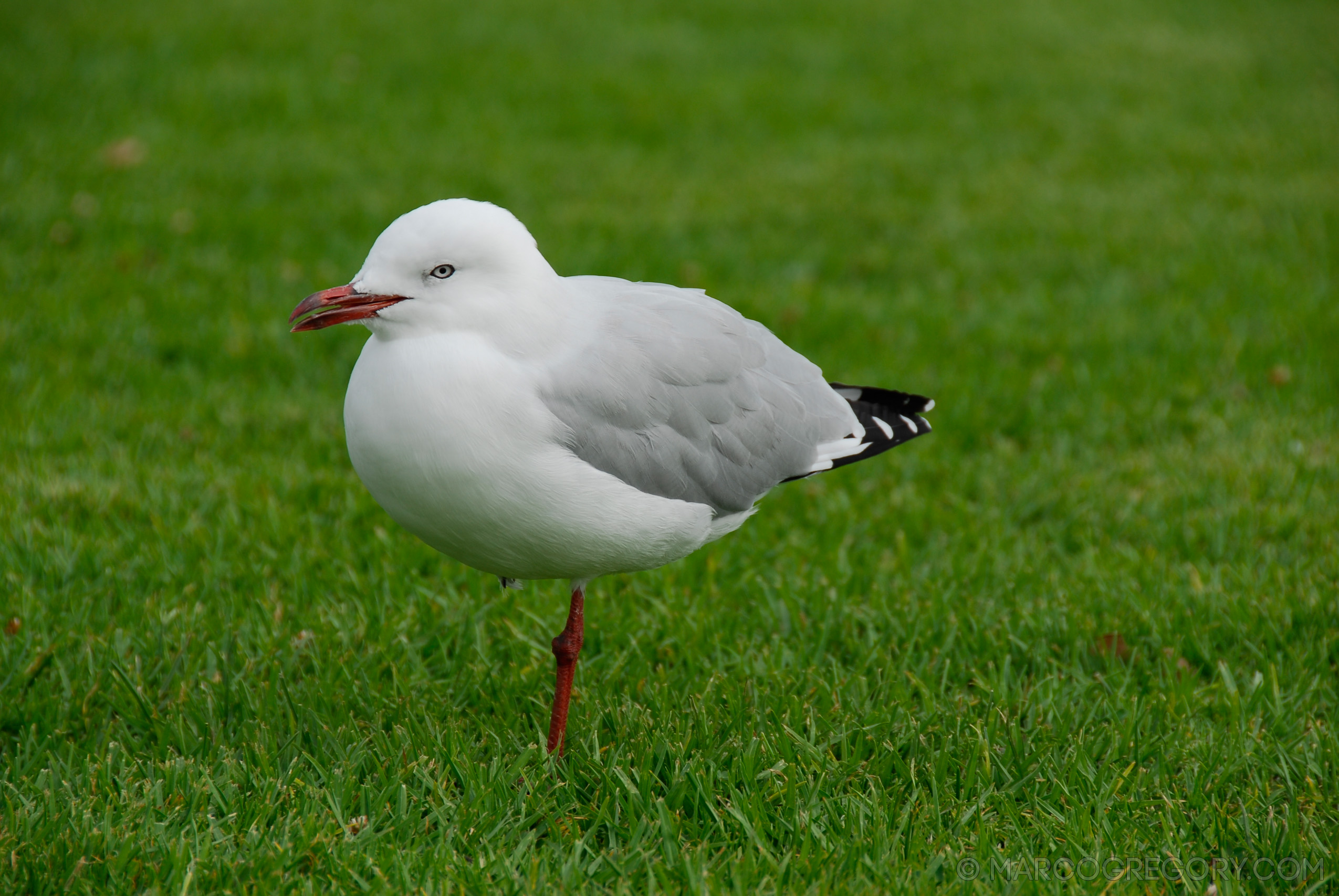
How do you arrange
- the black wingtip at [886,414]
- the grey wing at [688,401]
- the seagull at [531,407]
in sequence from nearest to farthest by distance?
the seagull at [531,407] < the grey wing at [688,401] < the black wingtip at [886,414]

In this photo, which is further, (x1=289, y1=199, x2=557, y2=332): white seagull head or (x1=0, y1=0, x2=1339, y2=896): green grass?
(x1=0, y1=0, x2=1339, y2=896): green grass

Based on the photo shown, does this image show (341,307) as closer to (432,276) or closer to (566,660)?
(432,276)

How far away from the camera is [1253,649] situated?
380 cm

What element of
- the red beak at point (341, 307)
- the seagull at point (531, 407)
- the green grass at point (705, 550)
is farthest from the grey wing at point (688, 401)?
the green grass at point (705, 550)

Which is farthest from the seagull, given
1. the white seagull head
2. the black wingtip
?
the black wingtip

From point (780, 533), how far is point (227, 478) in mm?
2195

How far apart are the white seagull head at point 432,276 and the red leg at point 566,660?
0.92 meters

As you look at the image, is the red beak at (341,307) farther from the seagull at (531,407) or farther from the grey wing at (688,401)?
the grey wing at (688,401)

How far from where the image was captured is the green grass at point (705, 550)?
2959 mm

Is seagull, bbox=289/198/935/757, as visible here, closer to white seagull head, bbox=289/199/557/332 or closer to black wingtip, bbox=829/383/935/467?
white seagull head, bbox=289/199/557/332

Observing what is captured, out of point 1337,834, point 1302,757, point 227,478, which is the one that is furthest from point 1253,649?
point 227,478

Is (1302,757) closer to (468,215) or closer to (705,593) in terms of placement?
(705,593)

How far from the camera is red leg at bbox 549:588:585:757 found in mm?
3283

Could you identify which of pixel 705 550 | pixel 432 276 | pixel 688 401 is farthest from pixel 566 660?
pixel 705 550
